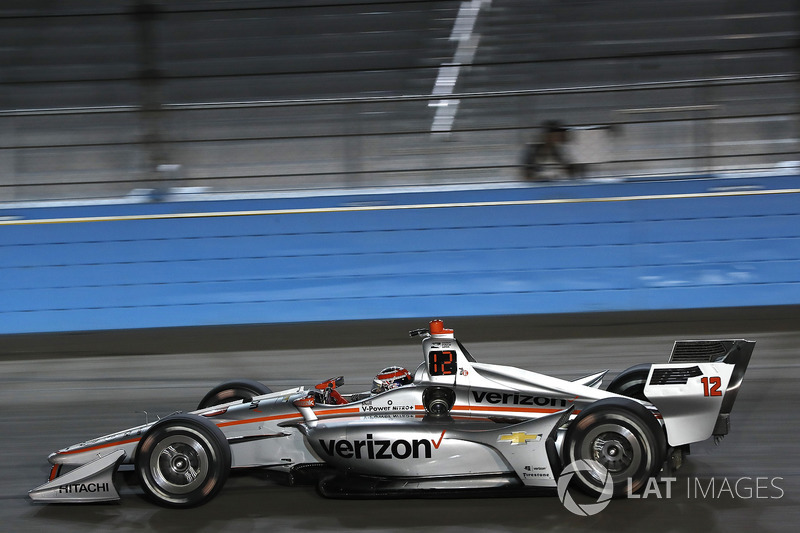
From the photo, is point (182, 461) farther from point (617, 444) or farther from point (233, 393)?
point (617, 444)

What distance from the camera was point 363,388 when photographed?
6.43 m

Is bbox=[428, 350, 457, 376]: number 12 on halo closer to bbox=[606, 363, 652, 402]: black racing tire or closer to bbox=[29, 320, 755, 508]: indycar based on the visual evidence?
bbox=[29, 320, 755, 508]: indycar

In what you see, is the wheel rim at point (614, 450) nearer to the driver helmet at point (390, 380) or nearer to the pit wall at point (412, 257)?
the driver helmet at point (390, 380)

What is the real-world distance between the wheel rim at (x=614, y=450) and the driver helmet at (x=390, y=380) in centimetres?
109

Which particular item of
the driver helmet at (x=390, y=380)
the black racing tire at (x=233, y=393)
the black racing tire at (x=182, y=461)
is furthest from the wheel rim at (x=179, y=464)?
the driver helmet at (x=390, y=380)

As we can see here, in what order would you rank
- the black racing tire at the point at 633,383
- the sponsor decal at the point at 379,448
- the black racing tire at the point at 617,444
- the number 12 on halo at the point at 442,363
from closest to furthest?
the black racing tire at the point at 617,444
the sponsor decal at the point at 379,448
the number 12 on halo at the point at 442,363
the black racing tire at the point at 633,383

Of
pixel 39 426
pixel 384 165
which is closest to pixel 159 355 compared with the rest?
pixel 39 426

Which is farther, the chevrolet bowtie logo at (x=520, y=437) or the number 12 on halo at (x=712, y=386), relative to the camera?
the number 12 on halo at (x=712, y=386)

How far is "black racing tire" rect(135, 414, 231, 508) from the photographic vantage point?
3.92 meters

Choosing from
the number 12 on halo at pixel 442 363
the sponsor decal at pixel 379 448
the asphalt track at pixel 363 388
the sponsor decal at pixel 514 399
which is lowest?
the asphalt track at pixel 363 388

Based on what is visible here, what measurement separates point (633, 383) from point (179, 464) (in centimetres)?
252

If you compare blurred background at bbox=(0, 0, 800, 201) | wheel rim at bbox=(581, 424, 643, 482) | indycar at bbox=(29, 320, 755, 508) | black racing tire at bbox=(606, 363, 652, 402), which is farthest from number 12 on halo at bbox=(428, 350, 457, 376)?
blurred background at bbox=(0, 0, 800, 201)

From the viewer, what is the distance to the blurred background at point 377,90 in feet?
30.6

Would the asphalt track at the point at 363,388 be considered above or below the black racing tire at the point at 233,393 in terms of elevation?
below
